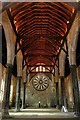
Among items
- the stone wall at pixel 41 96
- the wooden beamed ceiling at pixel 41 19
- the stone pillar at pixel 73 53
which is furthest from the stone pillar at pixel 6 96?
the stone wall at pixel 41 96

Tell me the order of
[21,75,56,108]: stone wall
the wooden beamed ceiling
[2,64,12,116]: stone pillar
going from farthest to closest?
[21,75,56,108]: stone wall → [2,64,12,116]: stone pillar → the wooden beamed ceiling

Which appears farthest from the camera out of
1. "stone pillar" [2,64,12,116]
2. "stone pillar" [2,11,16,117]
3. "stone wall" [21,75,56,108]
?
"stone wall" [21,75,56,108]

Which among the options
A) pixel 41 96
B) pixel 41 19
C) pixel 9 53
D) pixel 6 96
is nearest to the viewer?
pixel 6 96

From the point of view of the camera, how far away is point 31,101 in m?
31.6

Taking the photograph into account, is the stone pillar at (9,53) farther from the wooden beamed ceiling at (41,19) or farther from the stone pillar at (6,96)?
the wooden beamed ceiling at (41,19)

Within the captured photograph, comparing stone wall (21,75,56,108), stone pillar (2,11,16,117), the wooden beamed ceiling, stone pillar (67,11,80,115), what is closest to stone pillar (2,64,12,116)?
stone pillar (2,11,16,117)

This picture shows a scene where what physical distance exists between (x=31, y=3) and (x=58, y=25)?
4172 mm

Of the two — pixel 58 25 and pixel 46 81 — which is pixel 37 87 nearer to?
pixel 46 81

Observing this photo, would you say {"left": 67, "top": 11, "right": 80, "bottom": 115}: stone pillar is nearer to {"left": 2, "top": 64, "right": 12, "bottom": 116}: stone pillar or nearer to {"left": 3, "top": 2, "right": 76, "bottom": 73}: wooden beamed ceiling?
{"left": 3, "top": 2, "right": 76, "bottom": 73}: wooden beamed ceiling

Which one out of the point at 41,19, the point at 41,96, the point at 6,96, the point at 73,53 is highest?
the point at 41,19

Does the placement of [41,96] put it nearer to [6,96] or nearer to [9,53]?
[9,53]

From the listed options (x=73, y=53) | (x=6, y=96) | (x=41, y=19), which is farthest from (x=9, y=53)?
(x=73, y=53)

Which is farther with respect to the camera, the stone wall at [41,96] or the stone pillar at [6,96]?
the stone wall at [41,96]

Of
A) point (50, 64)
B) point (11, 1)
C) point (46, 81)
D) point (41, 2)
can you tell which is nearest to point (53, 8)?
point (41, 2)
